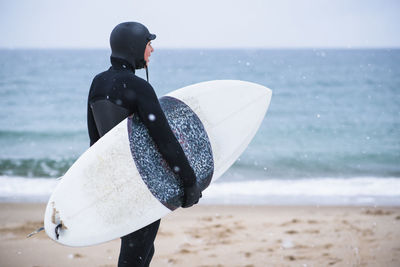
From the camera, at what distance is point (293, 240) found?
12.9 ft

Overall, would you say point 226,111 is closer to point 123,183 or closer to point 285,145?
point 123,183

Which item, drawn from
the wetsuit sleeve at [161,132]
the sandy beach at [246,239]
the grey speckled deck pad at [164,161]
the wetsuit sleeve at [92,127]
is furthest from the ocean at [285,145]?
the wetsuit sleeve at [161,132]

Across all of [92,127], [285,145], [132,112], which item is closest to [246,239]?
[92,127]

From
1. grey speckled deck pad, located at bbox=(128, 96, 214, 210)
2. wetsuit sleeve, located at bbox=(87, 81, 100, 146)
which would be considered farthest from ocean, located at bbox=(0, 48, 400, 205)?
wetsuit sleeve, located at bbox=(87, 81, 100, 146)

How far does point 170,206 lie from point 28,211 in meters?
3.84

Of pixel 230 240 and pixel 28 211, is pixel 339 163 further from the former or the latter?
pixel 28 211

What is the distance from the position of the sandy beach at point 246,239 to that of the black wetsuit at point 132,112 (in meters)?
1.75

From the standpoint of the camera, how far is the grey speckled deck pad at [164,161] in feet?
5.89

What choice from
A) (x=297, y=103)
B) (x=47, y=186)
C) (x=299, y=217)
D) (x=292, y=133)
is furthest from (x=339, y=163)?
(x=297, y=103)

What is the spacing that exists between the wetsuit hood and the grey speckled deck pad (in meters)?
0.27

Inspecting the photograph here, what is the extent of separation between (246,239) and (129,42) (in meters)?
2.78

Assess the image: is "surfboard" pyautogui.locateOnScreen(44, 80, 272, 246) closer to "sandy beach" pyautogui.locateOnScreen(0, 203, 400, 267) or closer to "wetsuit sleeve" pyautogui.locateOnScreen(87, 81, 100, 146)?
"wetsuit sleeve" pyautogui.locateOnScreen(87, 81, 100, 146)

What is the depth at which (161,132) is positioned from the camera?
161 cm

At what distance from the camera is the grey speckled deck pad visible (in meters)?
1.80
